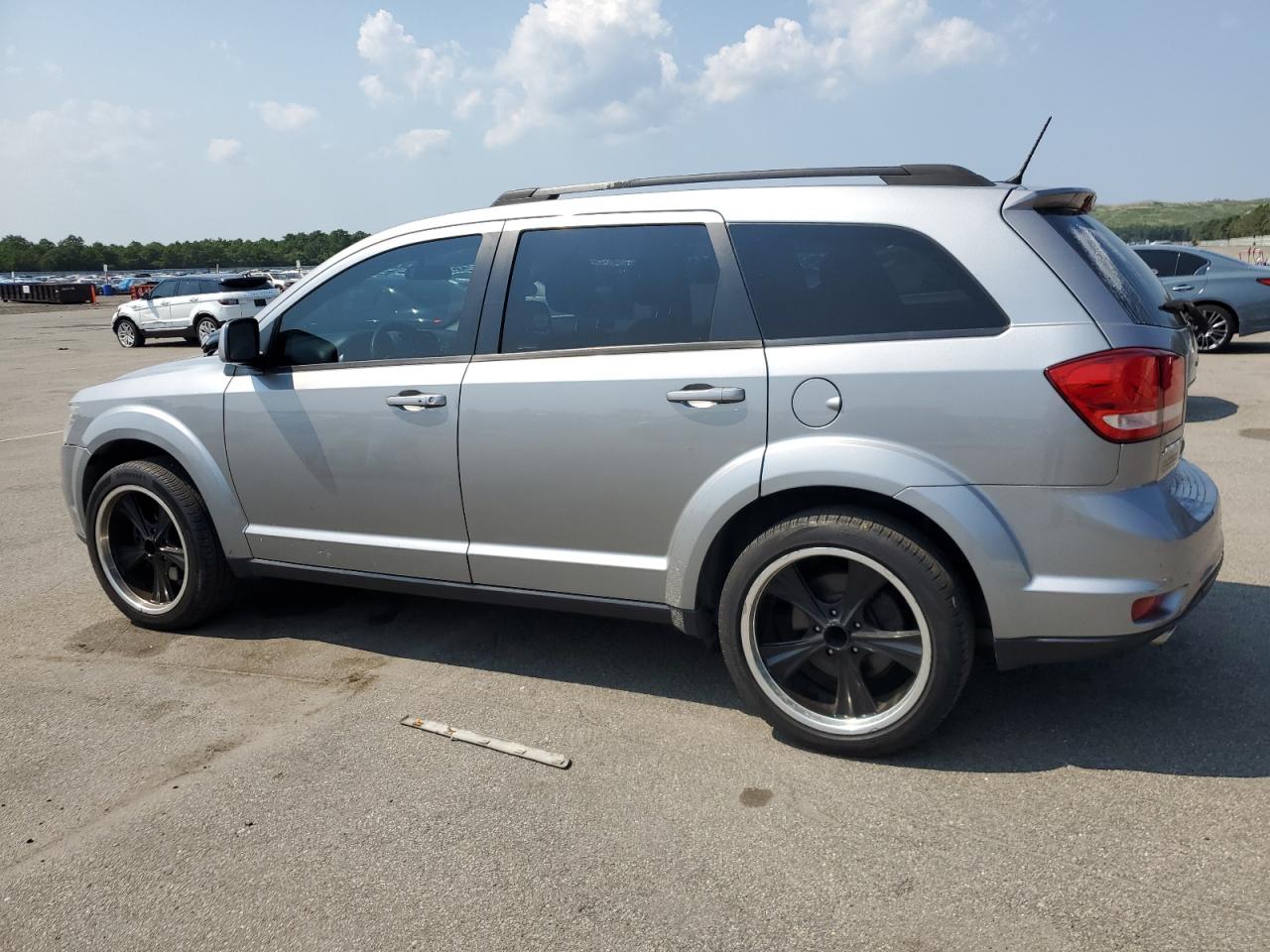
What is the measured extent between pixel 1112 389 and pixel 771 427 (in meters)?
1.03

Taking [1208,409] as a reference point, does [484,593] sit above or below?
above

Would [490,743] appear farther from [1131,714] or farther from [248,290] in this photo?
[248,290]

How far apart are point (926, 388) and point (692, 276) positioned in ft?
3.09

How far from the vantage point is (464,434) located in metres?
3.92

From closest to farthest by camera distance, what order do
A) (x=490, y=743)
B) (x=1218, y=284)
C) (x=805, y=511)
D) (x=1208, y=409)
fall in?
(x=805, y=511) → (x=490, y=743) → (x=1208, y=409) → (x=1218, y=284)

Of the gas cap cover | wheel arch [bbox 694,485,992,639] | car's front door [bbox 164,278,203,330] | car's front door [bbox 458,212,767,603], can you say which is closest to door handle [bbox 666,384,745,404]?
car's front door [bbox 458,212,767,603]

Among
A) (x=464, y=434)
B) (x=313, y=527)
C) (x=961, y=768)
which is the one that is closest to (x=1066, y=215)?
(x=961, y=768)

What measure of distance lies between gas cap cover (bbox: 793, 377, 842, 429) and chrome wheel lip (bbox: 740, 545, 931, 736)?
42 centimetres

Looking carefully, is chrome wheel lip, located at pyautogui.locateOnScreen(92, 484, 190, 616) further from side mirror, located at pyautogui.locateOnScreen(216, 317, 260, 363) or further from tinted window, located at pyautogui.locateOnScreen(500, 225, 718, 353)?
tinted window, located at pyautogui.locateOnScreen(500, 225, 718, 353)

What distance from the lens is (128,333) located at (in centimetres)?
2375

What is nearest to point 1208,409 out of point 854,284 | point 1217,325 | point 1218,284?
point 1218,284

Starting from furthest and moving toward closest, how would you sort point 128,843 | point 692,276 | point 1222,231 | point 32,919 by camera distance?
point 1222,231 → point 692,276 → point 128,843 → point 32,919

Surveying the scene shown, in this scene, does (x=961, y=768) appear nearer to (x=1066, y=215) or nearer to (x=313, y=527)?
(x=1066, y=215)

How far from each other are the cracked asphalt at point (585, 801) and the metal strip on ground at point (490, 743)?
48 mm
